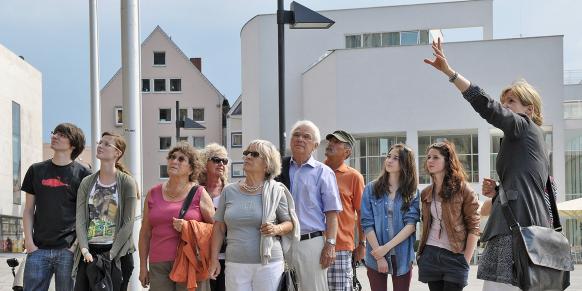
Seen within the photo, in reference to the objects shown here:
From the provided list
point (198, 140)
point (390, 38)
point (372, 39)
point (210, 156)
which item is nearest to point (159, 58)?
point (198, 140)

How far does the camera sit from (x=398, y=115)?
138 ft

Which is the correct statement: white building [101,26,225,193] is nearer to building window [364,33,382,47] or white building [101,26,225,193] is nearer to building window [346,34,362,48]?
building window [346,34,362,48]

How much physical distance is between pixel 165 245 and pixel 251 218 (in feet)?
3.30

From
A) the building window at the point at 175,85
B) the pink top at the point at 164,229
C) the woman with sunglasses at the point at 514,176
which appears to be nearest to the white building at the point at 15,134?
the building window at the point at 175,85

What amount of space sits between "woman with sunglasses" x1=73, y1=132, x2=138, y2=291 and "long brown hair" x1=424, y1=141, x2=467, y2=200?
2568 mm

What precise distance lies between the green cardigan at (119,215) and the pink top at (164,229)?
0.20 m

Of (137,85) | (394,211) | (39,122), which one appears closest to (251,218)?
(394,211)

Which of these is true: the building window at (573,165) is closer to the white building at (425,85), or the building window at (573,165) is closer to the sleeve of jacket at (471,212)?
the white building at (425,85)

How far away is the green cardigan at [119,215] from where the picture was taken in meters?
7.27

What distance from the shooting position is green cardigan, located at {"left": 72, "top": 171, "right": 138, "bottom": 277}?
23.9 feet

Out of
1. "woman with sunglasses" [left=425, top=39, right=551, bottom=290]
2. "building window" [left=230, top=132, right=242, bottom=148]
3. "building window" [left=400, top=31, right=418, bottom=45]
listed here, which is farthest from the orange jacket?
"building window" [left=230, top=132, right=242, bottom=148]

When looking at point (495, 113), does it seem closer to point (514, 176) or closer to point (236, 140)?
point (514, 176)

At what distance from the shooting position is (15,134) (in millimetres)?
67125

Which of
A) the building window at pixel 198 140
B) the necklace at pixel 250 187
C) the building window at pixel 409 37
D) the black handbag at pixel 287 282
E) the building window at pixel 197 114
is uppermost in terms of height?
the building window at pixel 409 37
